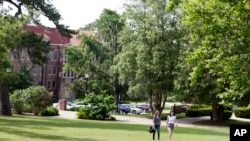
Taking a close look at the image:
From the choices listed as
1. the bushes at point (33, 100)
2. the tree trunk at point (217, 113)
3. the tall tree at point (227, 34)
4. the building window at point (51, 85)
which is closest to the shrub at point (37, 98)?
the bushes at point (33, 100)

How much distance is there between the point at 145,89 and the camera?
172 feet

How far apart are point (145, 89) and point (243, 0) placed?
34881 mm

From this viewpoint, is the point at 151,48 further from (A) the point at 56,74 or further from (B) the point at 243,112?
(A) the point at 56,74

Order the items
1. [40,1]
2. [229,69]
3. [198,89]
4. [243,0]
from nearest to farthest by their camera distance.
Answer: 1. [243,0]
2. [229,69]
3. [40,1]
4. [198,89]

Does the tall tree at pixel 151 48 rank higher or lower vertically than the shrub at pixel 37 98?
higher

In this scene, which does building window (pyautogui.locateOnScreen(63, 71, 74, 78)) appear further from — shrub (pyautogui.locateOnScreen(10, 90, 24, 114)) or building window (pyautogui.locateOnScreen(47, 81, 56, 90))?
shrub (pyautogui.locateOnScreen(10, 90, 24, 114))

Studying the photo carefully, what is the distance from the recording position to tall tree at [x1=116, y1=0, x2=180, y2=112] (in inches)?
2008

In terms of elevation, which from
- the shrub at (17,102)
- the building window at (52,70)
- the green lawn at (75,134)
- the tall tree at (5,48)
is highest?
the building window at (52,70)

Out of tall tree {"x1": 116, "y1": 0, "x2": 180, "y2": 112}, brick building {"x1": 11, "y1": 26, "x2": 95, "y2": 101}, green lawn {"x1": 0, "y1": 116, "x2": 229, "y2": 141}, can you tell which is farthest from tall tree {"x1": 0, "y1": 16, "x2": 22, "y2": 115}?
brick building {"x1": 11, "y1": 26, "x2": 95, "y2": 101}

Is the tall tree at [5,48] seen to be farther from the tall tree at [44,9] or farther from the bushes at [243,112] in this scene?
the bushes at [243,112]

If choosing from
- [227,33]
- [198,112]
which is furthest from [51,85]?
[227,33]

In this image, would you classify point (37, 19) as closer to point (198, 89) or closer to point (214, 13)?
point (198, 89)

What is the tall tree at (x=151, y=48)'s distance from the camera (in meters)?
51.0

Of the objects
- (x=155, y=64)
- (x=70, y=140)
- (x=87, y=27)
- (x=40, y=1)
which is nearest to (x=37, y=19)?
(x=40, y=1)
